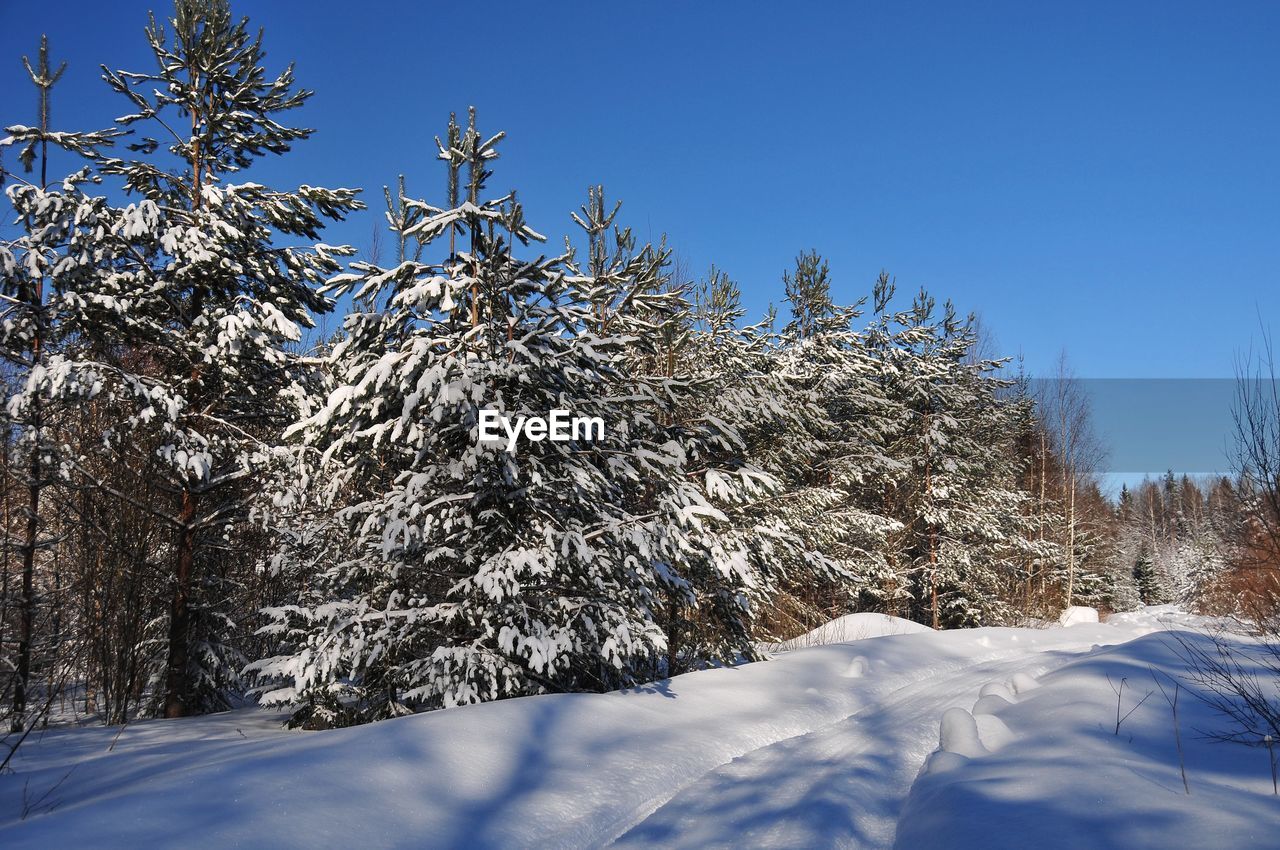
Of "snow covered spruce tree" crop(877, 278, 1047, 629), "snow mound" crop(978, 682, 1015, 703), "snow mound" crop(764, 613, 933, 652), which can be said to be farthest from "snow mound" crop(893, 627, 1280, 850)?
"snow covered spruce tree" crop(877, 278, 1047, 629)

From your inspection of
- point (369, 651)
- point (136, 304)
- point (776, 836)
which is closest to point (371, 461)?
point (369, 651)

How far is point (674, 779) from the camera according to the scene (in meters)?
4.86

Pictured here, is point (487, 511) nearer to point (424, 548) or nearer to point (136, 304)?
point (424, 548)

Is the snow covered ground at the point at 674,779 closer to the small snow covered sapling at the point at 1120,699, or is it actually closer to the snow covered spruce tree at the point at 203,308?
the small snow covered sapling at the point at 1120,699

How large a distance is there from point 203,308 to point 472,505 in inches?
218

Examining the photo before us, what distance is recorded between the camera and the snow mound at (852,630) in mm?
14570

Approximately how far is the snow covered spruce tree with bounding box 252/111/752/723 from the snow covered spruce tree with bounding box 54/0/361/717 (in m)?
2.07

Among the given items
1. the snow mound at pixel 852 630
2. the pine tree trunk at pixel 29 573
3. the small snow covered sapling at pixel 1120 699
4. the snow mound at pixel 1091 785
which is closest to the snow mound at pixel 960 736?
the snow mound at pixel 1091 785

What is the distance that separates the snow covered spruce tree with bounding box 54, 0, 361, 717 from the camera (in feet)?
29.2

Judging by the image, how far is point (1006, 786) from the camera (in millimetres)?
3975

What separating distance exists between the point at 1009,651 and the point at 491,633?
10.8m

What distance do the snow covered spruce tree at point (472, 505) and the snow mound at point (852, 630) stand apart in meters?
7.31

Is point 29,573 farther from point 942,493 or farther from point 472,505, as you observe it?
point 942,493

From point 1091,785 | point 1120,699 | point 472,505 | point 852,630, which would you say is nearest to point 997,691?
point 1120,699
